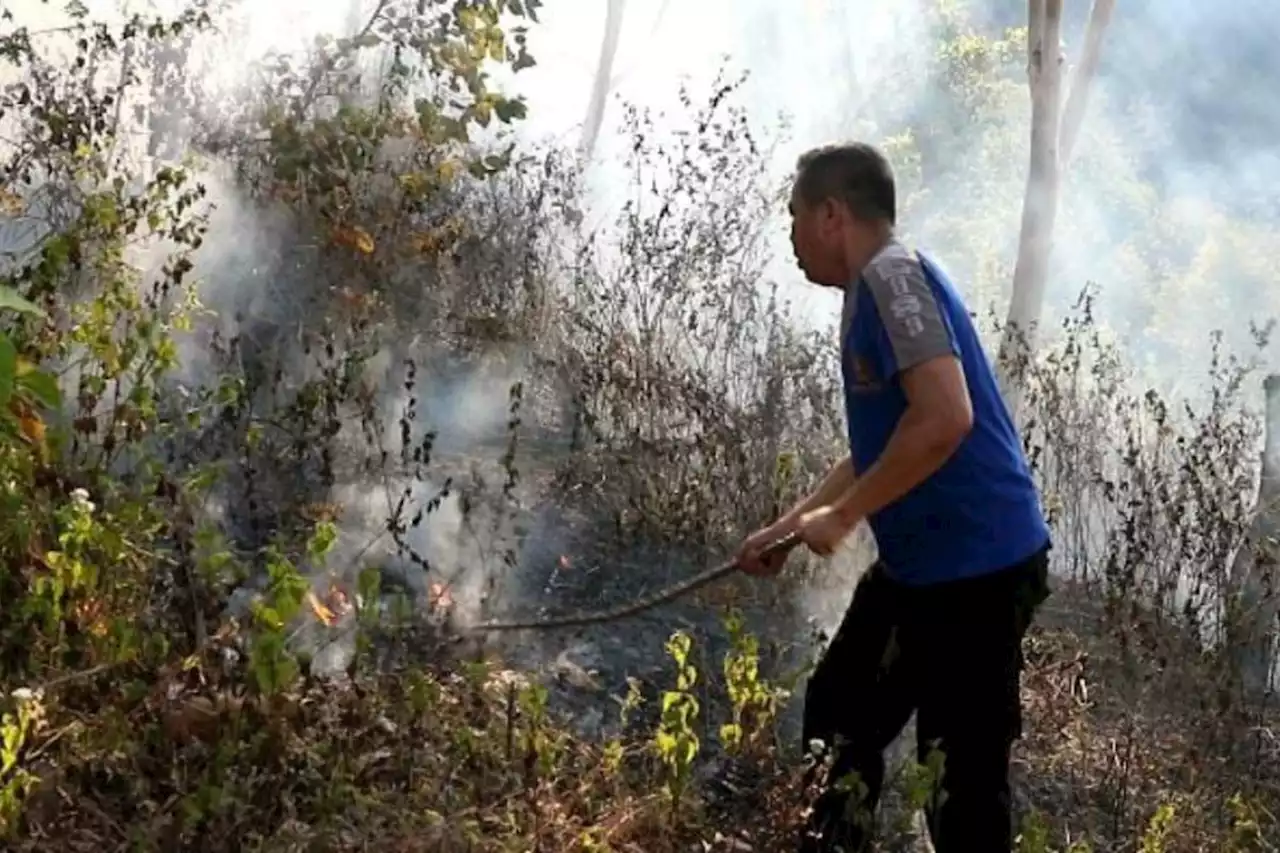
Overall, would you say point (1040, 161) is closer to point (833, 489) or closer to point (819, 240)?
point (833, 489)

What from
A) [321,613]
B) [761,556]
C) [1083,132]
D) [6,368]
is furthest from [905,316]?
[1083,132]

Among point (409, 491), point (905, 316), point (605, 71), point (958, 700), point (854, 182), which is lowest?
point (958, 700)

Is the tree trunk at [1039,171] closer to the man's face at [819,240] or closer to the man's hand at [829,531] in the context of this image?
Answer: the man's face at [819,240]

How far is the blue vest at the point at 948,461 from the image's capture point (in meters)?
2.63

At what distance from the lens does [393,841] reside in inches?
104

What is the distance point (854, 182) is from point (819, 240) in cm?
13

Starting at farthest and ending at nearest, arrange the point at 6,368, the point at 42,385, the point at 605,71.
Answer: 1. the point at 605,71
2. the point at 42,385
3. the point at 6,368

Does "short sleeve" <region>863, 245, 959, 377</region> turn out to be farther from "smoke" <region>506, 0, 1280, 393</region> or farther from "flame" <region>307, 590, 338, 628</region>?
"smoke" <region>506, 0, 1280, 393</region>

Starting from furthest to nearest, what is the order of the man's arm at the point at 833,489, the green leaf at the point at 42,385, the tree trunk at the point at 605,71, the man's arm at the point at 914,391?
the tree trunk at the point at 605,71
the man's arm at the point at 833,489
the man's arm at the point at 914,391
the green leaf at the point at 42,385

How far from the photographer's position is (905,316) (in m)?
2.55

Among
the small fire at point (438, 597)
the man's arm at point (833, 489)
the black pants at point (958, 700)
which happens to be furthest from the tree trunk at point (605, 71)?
the black pants at point (958, 700)

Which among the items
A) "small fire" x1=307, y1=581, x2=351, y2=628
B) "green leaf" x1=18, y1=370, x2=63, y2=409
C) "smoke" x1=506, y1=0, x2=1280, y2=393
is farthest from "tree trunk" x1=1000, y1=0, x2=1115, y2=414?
"smoke" x1=506, y1=0, x2=1280, y2=393

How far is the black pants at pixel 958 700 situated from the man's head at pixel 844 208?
2.20ft

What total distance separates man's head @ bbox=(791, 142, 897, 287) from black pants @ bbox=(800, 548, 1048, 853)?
67cm
